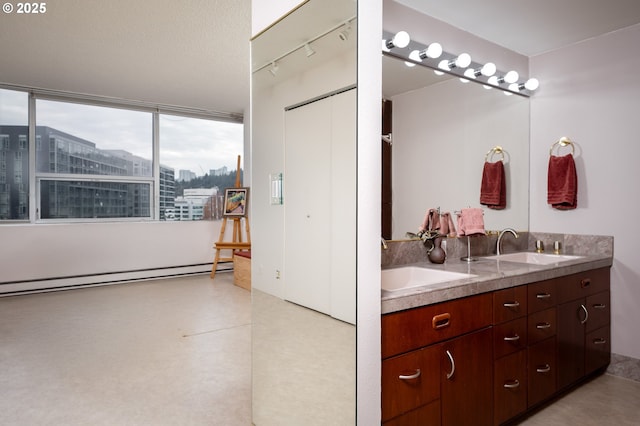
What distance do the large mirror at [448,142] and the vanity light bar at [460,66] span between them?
0.04 m

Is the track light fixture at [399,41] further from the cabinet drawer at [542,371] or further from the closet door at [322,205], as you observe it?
the cabinet drawer at [542,371]

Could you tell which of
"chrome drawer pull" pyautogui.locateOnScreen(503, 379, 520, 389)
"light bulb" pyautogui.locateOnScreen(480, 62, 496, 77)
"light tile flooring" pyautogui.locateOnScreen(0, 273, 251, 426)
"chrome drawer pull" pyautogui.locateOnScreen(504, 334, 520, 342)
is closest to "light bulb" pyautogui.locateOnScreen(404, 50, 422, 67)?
"light bulb" pyautogui.locateOnScreen(480, 62, 496, 77)

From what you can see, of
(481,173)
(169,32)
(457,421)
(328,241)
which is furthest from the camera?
(169,32)

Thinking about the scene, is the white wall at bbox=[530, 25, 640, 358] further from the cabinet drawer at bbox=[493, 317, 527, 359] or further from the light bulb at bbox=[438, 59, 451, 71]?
the cabinet drawer at bbox=[493, 317, 527, 359]

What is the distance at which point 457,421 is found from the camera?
166cm

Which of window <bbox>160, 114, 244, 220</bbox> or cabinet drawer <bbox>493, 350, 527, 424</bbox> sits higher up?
window <bbox>160, 114, 244, 220</bbox>

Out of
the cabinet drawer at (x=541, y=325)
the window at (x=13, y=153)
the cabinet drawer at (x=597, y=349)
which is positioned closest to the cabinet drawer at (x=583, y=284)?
the cabinet drawer at (x=541, y=325)

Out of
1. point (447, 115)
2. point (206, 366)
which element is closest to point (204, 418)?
point (206, 366)

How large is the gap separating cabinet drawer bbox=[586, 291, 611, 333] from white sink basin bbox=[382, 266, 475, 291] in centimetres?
117

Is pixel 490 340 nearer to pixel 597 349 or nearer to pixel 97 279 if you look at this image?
pixel 597 349

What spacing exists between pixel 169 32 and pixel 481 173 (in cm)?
280

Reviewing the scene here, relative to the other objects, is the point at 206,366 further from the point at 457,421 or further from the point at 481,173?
the point at 481,173

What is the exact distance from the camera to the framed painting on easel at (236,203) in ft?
19.0

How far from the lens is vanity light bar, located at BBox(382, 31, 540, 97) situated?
2.23 metres
